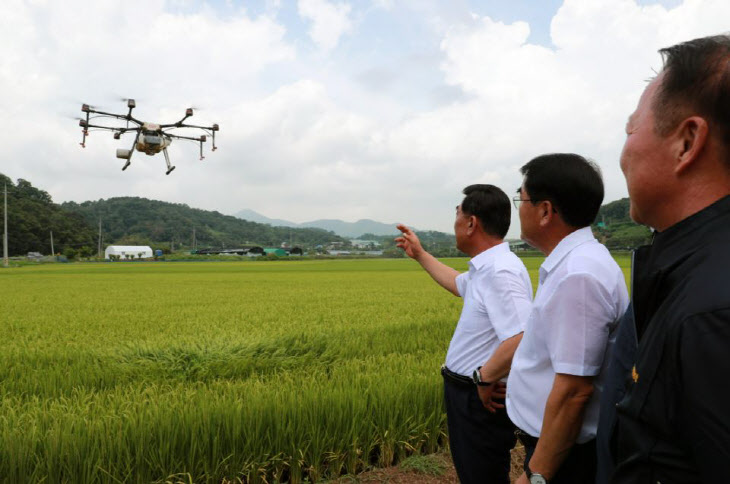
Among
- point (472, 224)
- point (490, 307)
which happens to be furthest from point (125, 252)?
point (490, 307)

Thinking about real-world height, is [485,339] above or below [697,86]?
below

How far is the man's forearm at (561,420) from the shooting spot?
149 centimetres

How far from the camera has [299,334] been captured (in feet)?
25.8

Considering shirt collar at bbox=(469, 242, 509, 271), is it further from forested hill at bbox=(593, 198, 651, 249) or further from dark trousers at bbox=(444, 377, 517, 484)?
forested hill at bbox=(593, 198, 651, 249)

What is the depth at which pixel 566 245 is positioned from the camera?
1.73 m

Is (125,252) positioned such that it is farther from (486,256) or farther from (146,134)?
(486,256)

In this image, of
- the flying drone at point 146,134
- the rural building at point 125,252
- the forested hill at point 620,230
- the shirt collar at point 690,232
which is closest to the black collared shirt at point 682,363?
the shirt collar at point 690,232

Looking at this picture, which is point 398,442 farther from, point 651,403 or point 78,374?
point 78,374

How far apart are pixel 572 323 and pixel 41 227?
10002cm

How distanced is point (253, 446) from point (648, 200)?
2.96 m

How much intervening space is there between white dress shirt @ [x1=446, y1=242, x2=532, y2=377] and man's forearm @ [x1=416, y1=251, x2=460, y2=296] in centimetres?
62

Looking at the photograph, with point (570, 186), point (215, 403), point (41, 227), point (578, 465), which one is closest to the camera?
point (578, 465)

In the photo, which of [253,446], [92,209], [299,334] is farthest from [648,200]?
[92,209]

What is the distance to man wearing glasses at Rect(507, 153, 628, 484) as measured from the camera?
1.49 m
